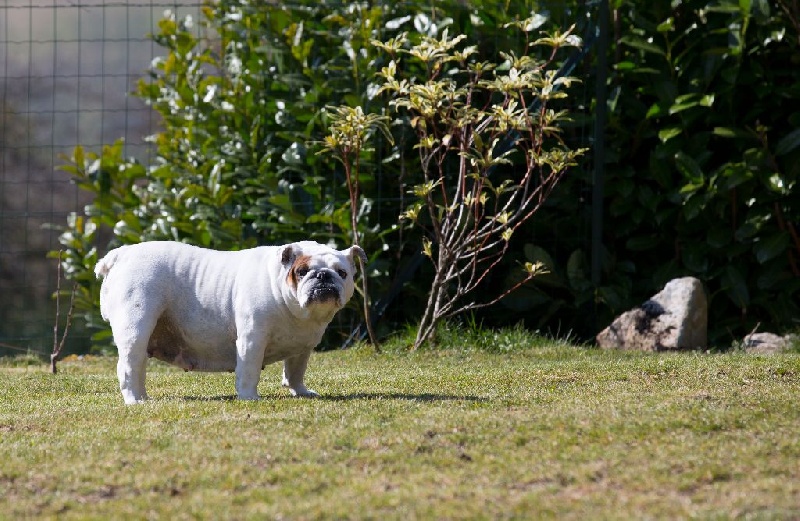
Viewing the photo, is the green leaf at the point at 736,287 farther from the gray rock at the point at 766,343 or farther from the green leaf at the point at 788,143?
the green leaf at the point at 788,143

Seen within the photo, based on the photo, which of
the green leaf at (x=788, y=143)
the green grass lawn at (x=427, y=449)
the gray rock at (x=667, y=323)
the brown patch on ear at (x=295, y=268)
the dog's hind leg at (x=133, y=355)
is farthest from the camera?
the green leaf at (x=788, y=143)

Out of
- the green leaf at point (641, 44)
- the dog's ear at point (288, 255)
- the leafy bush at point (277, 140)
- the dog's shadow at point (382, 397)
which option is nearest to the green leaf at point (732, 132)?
the green leaf at point (641, 44)

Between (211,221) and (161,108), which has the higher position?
(161,108)

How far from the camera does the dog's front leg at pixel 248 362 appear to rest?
6773 mm

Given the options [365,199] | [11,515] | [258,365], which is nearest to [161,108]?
[365,199]

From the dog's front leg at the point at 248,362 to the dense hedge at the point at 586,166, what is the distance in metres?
4.13

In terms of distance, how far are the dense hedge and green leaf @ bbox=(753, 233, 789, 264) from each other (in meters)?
0.02

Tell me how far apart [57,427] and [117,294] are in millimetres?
933

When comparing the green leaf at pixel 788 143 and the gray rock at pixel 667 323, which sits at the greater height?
the green leaf at pixel 788 143

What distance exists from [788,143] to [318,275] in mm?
5898

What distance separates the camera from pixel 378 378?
27.2 feet

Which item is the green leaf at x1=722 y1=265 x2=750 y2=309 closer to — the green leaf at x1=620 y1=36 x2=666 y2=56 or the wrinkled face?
the green leaf at x1=620 y1=36 x2=666 y2=56

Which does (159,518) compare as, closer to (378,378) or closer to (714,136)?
(378,378)

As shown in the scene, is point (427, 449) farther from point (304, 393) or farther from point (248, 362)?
point (304, 393)
